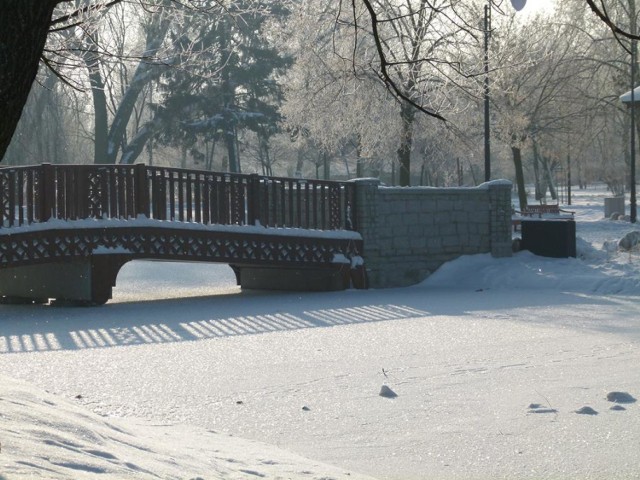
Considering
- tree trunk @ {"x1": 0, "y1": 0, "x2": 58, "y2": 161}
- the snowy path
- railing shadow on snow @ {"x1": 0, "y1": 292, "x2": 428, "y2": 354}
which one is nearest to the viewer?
tree trunk @ {"x1": 0, "y1": 0, "x2": 58, "y2": 161}

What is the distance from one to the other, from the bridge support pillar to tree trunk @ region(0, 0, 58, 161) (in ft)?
41.3

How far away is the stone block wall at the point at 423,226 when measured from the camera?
20.1m

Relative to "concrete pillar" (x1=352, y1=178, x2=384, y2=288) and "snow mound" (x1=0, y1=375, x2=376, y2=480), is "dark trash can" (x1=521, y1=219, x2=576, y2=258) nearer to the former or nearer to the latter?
"concrete pillar" (x1=352, y1=178, x2=384, y2=288)

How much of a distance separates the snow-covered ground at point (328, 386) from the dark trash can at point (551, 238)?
2.60 m

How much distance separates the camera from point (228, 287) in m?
21.6

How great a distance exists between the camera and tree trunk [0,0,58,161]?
4.50 meters

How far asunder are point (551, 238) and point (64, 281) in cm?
984

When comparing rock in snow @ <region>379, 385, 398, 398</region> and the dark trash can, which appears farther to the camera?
the dark trash can

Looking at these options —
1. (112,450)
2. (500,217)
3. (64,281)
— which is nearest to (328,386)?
(112,450)

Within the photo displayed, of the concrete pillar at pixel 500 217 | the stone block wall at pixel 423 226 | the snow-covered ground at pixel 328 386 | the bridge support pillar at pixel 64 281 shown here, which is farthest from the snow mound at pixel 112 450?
the concrete pillar at pixel 500 217

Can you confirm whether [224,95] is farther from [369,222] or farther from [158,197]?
[158,197]

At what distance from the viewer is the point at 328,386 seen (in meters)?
9.68

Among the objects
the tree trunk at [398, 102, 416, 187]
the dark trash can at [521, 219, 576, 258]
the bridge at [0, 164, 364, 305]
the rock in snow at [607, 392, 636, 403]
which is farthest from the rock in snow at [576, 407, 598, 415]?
the tree trunk at [398, 102, 416, 187]

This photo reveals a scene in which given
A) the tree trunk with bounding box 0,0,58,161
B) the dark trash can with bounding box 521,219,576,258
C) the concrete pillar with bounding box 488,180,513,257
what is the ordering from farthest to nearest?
the dark trash can with bounding box 521,219,576,258 < the concrete pillar with bounding box 488,180,513,257 < the tree trunk with bounding box 0,0,58,161
